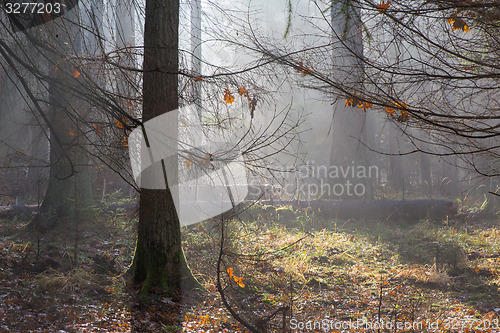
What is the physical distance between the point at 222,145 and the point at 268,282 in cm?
228

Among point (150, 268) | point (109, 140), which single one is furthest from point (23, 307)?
point (109, 140)

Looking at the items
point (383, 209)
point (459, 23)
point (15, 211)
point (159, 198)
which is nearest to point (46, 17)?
point (159, 198)

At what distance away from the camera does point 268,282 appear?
5.55 meters

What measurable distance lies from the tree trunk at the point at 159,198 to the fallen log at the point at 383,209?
5739mm

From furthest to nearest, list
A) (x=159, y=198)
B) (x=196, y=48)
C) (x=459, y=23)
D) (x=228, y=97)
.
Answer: (x=196, y=48), (x=159, y=198), (x=228, y=97), (x=459, y=23)

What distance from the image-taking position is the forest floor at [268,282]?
13.2 feet

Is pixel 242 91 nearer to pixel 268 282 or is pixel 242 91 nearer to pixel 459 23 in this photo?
pixel 459 23

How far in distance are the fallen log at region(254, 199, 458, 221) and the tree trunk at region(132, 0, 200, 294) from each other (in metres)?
5.74

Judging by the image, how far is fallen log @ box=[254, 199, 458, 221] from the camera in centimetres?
1020

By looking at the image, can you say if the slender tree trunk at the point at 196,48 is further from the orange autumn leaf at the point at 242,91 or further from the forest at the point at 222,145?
the orange autumn leaf at the point at 242,91

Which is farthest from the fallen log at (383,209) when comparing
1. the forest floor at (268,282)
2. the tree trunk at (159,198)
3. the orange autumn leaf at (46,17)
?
the orange autumn leaf at (46,17)

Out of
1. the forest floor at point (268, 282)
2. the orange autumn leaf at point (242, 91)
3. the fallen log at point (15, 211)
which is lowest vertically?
the forest floor at point (268, 282)

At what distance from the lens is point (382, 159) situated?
28.5m

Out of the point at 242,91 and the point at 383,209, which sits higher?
the point at 242,91
